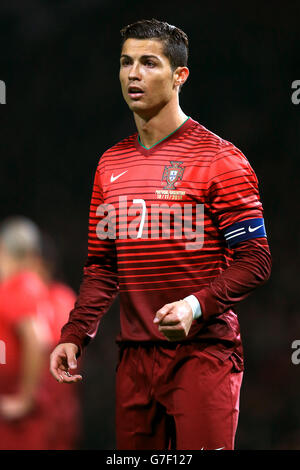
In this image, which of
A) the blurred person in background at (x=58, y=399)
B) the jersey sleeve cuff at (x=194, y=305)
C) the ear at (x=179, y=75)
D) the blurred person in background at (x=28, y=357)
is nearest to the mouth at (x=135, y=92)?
the ear at (x=179, y=75)

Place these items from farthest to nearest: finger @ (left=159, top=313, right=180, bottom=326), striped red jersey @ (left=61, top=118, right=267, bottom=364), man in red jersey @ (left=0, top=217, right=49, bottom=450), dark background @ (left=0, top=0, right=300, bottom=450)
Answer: dark background @ (left=0, top=0, right=300, bottom=450)
man in red jersey @ (left=0, top=217, right=49, bottom=450)
striped red jersey @ (left=61, top=118, right=267, bottom=364)
finger @ (left=159, top=313, right=180, bottom=326)

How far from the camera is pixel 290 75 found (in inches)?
200

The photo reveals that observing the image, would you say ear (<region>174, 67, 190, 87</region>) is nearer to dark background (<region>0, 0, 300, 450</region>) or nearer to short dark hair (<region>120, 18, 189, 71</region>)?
short dark hair (<region>120, 18, 189, 71</region>)

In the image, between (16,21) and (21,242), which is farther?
(16,21)

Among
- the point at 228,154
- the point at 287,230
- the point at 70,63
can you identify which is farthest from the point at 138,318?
the point at 70,63

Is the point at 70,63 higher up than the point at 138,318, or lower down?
higher up

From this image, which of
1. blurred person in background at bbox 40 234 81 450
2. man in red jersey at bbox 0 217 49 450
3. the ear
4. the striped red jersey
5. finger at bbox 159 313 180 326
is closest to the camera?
finger at bbox 159 313 180 326

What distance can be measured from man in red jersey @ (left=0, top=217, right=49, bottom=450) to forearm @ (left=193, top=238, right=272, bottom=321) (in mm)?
1750

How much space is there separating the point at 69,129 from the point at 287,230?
1869 mm

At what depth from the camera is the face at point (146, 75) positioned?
2.01 metres

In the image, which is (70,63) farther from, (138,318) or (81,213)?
(138,318)

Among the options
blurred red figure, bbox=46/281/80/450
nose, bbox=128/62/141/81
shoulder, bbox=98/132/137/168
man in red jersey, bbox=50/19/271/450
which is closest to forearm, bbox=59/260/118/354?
man in red jersey, bbox=50/19/271/450

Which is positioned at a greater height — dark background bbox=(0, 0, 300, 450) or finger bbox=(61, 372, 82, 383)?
dark background bbox=(0, 0, 300, 450)

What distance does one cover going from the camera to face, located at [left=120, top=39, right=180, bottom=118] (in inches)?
79.1
